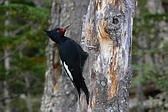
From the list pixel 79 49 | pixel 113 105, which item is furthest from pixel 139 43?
pixel 113 105

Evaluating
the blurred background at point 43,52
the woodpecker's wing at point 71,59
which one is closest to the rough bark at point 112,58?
the woodpecker's wing at point 71,59

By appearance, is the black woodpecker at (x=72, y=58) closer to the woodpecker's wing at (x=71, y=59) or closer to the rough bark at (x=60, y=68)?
the woodpecker's wing at (x=71, y=59)

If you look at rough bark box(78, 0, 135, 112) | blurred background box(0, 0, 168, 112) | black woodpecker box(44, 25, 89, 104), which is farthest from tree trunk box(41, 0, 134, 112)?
blurred background box(0, 0, 168, 112)

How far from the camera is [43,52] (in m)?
9.85

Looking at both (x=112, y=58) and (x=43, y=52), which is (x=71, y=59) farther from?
(x=43, y=52)

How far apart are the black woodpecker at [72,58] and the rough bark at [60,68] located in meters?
1.21

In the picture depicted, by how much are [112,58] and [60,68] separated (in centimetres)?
246

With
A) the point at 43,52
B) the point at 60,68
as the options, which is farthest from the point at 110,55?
the point at 43,52

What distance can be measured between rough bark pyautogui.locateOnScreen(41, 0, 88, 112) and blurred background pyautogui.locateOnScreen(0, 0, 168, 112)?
1.08 ft

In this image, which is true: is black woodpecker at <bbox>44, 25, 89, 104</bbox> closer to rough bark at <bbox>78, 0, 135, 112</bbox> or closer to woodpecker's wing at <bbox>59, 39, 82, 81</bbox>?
woodpecker's wing at <bbox>59, 39, 82, 81</bbox>

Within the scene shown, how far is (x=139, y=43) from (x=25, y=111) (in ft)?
15.5

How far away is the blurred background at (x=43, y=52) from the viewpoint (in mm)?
8039

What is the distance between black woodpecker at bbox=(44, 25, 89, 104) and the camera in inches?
173

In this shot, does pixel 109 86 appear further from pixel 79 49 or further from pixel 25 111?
pixel 25 111
